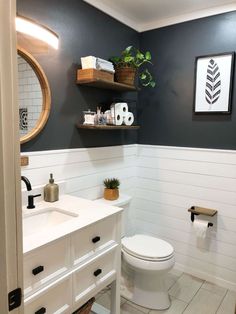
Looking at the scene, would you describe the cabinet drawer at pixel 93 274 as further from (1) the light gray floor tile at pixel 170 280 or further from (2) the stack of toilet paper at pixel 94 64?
(2) the stack of toilet paper at pixel 94 64

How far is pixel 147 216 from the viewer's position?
2865 millimetres

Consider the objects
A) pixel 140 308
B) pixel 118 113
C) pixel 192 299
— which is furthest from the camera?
pixel 118 113

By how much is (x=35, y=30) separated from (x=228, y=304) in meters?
2.52

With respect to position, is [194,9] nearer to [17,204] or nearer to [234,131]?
[234,131]

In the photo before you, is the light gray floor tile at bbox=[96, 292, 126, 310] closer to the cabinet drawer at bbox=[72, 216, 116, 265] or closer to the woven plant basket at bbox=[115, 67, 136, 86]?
the cabinet drawer at bbox=[72, 216, 116, 265]

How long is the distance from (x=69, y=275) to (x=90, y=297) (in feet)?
0.91

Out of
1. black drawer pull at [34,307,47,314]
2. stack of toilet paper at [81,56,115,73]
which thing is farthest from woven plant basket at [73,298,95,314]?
stack of toilet paper at [81,56,115,73]

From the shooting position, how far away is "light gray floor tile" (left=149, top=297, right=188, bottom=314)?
2.05 meters

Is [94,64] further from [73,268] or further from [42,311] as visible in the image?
[42,311]

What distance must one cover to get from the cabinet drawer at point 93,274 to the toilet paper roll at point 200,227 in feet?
3.23

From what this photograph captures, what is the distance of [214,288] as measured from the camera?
239cm

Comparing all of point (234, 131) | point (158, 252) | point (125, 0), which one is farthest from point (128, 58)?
point (158, 252)

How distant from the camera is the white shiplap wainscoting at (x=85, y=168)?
188 cm

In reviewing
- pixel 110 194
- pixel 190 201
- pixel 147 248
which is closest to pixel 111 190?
pixel 110 194
